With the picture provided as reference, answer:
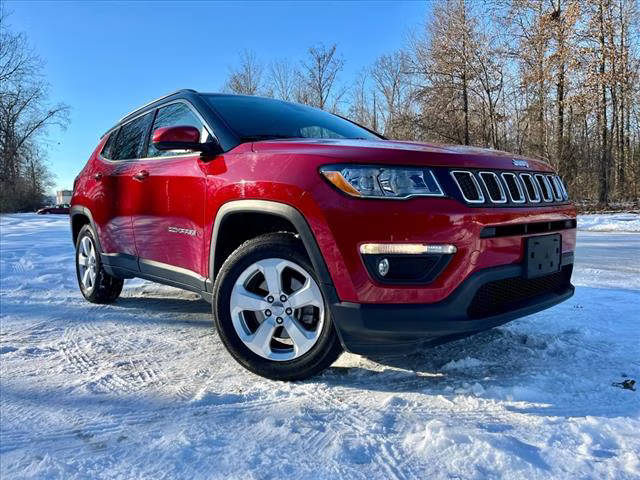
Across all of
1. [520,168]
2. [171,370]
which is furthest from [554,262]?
[171,370]

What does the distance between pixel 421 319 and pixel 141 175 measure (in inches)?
91.7

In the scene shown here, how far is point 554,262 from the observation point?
2.36 meters

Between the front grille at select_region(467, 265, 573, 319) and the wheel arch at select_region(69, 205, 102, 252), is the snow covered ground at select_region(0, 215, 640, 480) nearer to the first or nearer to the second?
the front grille at select_region(467, 265, 573, 319)

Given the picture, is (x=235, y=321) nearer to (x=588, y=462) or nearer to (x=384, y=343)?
(x=384, y=343)

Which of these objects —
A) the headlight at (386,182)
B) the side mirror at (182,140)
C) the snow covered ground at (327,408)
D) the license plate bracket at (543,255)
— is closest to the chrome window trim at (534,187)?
the license plate bracket at (543,255)

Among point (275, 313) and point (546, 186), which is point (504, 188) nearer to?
point (546, 186)

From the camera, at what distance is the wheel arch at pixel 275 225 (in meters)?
2.06

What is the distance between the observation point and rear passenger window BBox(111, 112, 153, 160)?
363cm

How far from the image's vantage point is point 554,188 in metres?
2.62

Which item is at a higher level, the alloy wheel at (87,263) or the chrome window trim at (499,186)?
the chrome window trim at (499,186)

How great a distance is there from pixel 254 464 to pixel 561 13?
23086 mm

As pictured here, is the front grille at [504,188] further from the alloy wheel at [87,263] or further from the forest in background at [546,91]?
the forest in background at [546,91]

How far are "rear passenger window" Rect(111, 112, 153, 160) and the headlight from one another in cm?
224

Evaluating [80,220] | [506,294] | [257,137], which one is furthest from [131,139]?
[506,294]
